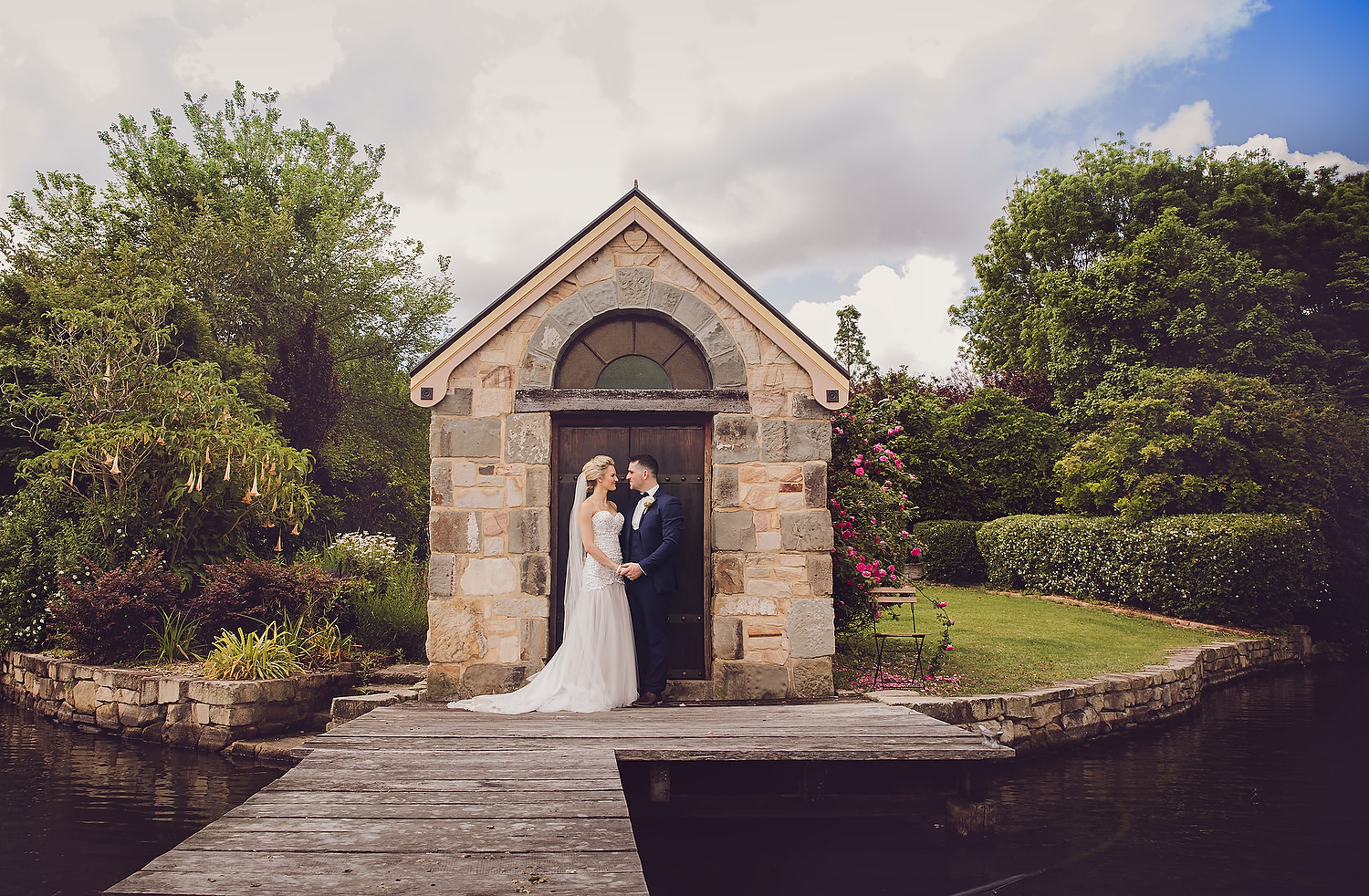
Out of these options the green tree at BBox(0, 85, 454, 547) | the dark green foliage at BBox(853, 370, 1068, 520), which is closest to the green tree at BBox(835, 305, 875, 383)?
the dark green foliage at BBox(853, 370, 1068, 520)

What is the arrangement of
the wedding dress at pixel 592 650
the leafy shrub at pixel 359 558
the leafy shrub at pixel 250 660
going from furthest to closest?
1. the leafy shrub at pixel 359 558
2. the leafy shrub at pixel 250 660
3. the wedding dress at pixel 592 650

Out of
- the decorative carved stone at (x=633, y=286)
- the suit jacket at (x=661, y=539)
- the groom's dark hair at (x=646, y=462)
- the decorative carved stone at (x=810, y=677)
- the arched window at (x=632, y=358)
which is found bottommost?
the decorative carved stone at (x=810, y=677)

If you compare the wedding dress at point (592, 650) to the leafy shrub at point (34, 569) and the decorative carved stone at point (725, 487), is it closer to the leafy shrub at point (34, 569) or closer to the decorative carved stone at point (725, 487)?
the decorative carved stone at point (725, 487)

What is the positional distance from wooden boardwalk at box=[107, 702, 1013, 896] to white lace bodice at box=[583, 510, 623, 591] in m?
1.05

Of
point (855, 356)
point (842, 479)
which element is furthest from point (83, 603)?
point (855, 356)

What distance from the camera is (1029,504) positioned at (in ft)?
62.1

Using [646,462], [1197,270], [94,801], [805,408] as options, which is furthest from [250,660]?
[1197,270]

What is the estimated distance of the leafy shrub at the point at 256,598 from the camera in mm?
9430

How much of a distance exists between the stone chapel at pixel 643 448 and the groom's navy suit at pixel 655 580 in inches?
13.8

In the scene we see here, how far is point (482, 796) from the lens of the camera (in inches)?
169

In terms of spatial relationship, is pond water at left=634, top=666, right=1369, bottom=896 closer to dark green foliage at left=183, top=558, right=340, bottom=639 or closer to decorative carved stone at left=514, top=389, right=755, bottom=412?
decorative carved stone at left=514, top=389, right=755, bottom=412

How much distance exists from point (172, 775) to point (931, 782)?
20.8 feet

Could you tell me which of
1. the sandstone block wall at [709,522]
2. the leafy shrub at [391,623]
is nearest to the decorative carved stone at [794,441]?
the sandstone block wall at [709,522]

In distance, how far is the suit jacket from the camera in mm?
6898
